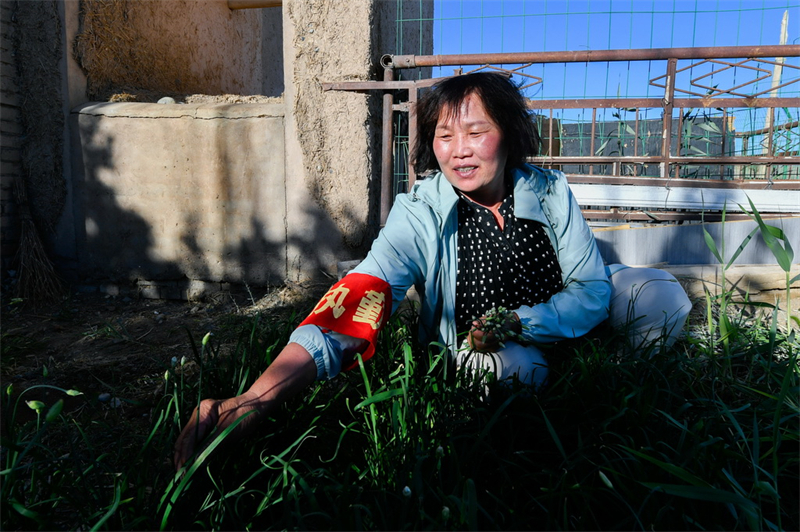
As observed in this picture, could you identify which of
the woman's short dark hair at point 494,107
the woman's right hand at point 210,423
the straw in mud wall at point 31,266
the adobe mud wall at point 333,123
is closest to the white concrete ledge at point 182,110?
the adobe mud wall at point 333,123

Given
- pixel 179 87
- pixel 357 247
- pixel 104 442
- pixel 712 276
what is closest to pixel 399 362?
pixel 104 442

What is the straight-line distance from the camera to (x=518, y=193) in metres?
2.10

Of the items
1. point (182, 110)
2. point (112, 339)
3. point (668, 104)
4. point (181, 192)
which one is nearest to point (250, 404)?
point (112, 339)

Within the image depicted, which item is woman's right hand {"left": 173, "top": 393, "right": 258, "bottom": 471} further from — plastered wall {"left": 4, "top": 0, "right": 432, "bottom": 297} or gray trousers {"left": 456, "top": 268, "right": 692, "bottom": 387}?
plastered wall {"left": 4, "top": 0, "right": 432, "bottom": 297}

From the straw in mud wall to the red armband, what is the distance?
3.36 meters

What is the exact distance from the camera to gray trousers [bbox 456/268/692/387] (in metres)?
1.95

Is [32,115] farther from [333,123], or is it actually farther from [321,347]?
[321,347]

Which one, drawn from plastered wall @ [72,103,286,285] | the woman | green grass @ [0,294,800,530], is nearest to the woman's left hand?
the woman

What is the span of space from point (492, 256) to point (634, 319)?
0.55 m

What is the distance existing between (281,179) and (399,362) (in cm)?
233

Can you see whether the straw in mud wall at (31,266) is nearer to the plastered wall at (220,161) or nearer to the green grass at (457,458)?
the plastered wall at (220,161)

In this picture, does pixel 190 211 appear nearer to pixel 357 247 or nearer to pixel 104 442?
pixel 357 247

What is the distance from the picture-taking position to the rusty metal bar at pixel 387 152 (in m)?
3.74

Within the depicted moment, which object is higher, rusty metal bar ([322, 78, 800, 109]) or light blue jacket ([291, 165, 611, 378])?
rusty metal bar ([322, 78, 800, 109])
